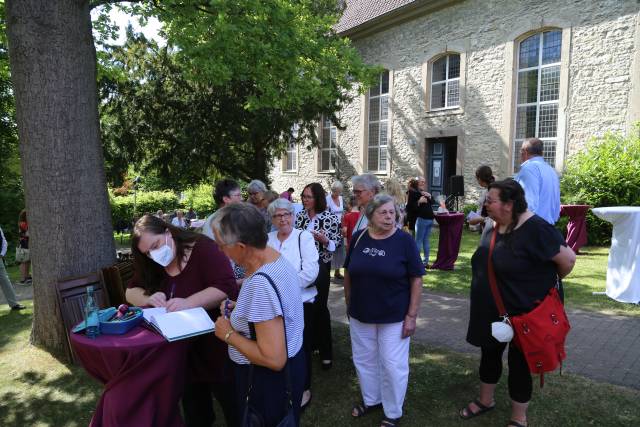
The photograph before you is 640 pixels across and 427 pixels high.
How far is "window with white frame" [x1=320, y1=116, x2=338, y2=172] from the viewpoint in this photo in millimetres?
23312

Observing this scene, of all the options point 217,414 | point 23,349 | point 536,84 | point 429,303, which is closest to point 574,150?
point 536,84

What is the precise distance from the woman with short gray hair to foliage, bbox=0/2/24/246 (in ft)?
47.1

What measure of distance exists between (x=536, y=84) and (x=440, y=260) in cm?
942

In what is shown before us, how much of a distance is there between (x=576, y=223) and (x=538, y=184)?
19.9 ft

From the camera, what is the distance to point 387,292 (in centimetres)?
312

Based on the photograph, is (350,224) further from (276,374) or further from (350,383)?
(276,374)

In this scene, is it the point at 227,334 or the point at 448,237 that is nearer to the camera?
the point at 227,334

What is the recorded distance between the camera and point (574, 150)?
1382 centimetres

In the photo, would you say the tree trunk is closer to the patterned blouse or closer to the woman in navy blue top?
the patterned blouse

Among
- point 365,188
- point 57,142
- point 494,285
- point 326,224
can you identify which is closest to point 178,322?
point 494,285

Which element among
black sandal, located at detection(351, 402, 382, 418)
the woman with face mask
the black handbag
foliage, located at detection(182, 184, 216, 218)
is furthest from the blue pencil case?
foliage, located at detection(182, 184, 216, 218)

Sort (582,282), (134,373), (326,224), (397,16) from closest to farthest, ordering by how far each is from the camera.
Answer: (134,373) → (326,224) → (582,282) → (397,16)

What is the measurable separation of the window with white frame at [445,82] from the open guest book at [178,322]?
16.3 meters

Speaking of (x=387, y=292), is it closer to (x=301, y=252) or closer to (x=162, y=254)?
(x=301, y=252)
